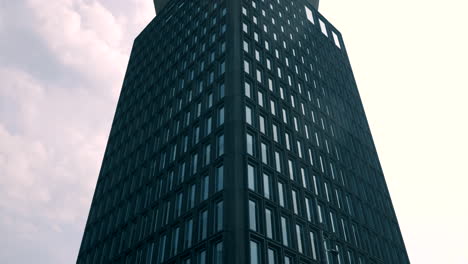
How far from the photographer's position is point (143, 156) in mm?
56781

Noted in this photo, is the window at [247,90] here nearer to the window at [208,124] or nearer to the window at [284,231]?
the window at [208,124]

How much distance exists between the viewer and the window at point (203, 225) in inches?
1400

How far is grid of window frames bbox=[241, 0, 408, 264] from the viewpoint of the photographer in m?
37.7

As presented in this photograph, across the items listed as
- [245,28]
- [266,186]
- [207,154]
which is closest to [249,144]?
[266,186]

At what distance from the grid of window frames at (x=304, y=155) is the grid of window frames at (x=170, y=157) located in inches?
154

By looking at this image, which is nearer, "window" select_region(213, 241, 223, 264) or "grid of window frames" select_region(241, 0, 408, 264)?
"window" select_region(213, 241, 223, 264)

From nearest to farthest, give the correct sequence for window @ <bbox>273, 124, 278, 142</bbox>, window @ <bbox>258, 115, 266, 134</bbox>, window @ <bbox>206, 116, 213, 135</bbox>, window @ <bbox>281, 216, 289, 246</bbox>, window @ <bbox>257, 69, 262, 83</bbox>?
1. window @ <bbox>281, 216, 289, 246</bbox>
2. window @ <bbox>258, 115, 266, 134</bbox>
3. window @ <bbox>206, 116, 213, 135</bbox>
4. window @ <bbox>273, 124, 278, 142</bbox>
5. window @ <bbox>257, 69, 262, 83</bbox>

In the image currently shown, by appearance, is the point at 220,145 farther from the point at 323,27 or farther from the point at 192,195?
the point at 323,27

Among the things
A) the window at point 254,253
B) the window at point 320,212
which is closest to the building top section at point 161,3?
the window at point 320,212

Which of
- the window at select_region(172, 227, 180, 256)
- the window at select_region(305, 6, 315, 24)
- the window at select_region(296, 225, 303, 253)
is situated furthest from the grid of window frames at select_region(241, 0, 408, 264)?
the window at select_region(172, 227, 180, 256)

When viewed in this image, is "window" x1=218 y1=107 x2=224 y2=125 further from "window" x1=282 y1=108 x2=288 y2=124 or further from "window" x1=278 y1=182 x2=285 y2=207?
"window" x1=278 y1=182 x2=285 y2=207

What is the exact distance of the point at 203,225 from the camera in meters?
36.4

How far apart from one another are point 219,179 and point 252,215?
525cm

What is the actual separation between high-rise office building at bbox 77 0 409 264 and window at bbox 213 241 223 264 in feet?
0.50
